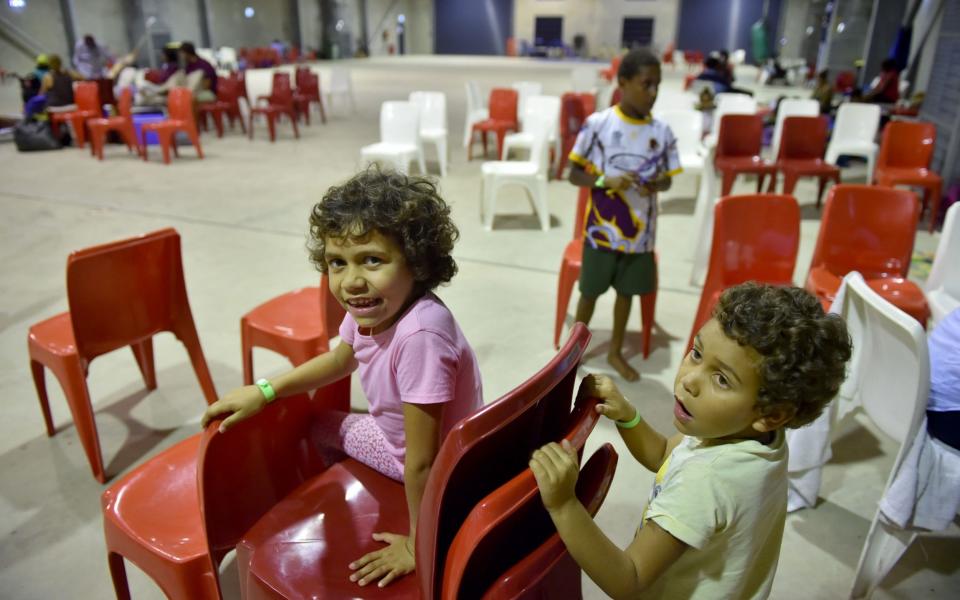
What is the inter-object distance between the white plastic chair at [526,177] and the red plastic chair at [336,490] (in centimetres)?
362

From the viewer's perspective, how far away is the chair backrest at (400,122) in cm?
611

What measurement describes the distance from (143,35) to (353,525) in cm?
1889

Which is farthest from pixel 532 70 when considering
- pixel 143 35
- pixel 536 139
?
pixel 536 139

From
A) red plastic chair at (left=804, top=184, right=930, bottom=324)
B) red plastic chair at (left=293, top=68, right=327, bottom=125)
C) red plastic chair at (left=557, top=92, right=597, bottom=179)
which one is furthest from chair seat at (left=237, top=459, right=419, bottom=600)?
red plastic chair at (left=293, top=68, right=327, bottom=125)

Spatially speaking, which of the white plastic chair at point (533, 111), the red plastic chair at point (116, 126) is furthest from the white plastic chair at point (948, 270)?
the red plastic chair at point (116, 126)

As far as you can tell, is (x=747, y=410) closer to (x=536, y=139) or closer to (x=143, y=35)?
(x=536, y=139)

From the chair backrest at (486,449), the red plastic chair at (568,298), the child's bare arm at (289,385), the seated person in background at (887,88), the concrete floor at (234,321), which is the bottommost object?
the concrete floor at (234,321)

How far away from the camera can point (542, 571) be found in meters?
0.90

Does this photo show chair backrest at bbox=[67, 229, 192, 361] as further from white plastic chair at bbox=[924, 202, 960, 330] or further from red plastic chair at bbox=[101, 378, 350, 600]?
white plastic chair at bbox=[924, 202, 960, 330]

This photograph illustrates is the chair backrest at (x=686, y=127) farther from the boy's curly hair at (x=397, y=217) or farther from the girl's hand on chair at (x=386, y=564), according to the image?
the girl's hand on chair at (x=386, y=564)

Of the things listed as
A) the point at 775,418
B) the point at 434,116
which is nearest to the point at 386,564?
the point at 775,418

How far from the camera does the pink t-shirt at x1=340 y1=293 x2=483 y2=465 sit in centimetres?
115

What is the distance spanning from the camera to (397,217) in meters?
1.15

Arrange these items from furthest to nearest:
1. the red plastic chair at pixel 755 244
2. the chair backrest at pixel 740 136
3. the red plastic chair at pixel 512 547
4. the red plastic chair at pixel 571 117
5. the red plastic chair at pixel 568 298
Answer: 1. the red plastic chair at pixel 571 117
2. the chair backrest at pixel 740 136
3. the red plastic chair at pixel 568 298
4. the red plastic chair at pixel 755 244
5. the red plastic chair at pixel 512 547
